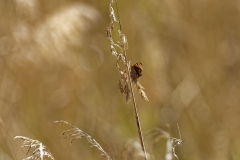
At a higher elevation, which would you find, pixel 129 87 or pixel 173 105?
pixel 173 105

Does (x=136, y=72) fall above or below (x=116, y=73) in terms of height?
below

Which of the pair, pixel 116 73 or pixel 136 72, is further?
pixel 116 73

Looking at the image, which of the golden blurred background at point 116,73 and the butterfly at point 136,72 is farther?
the golden blurred background at point 116,73

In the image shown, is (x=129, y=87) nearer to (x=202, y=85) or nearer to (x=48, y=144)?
(x=48, y=144)

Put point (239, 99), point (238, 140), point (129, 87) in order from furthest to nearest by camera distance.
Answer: point (239, 99) < point (238, 140) < point (129, 87)

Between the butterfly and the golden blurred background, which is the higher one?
the golden blurred background

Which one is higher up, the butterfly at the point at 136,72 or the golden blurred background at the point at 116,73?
the golden blurred background at the point at 116,73

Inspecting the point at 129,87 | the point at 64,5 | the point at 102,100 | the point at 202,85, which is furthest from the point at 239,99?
the point at 129,87

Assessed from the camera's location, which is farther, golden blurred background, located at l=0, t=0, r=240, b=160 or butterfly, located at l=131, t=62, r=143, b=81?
golden blurred background, located at l=0, t=0, r=240, b=160
